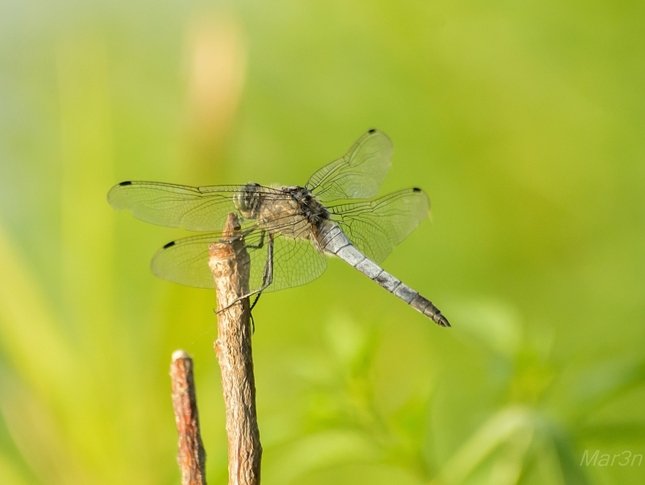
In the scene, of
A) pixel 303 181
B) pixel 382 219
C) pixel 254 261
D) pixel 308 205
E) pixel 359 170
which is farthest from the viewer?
pixel 303 181

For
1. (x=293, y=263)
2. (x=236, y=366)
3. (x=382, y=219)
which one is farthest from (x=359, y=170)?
(x=236, y=366)

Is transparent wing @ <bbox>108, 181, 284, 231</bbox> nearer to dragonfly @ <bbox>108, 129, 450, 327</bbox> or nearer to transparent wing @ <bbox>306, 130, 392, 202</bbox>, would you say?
dragonfly @ <bbox>108, 129, 450, 327</bbox>

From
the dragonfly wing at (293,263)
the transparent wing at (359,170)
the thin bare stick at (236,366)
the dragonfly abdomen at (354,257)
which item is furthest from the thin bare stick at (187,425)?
the transparent wing at (359,170)

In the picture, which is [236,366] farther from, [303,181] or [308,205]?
[303,181]

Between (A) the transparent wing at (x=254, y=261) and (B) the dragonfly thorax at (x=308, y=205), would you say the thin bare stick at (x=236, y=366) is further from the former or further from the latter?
(B) the dragonfly thorax at (x=308, y=205)

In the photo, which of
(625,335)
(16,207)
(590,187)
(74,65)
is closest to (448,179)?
(590,187)

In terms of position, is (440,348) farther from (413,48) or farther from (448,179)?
(413,48)

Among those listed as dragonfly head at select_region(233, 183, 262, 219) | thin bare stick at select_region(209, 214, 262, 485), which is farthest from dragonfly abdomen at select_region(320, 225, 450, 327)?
thin bare stick at select_region(209, 214, 262, 485)
